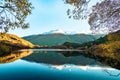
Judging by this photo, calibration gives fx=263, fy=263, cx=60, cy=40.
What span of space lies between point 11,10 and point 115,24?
10.8 metres

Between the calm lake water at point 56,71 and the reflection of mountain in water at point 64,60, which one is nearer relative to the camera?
the calm lake water at point 56,71

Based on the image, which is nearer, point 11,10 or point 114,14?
point 114,14

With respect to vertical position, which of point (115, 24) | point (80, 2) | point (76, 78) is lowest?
point (76, 78)

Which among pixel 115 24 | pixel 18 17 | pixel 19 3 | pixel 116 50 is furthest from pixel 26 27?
pixel 116 50

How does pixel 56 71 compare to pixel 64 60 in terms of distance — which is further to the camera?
pixel 64 60

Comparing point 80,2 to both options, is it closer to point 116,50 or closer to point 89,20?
point 89,20

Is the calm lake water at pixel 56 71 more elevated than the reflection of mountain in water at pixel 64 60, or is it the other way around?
the reflection of mountain in water at pixel 64 60

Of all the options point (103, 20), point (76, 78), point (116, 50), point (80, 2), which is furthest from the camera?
point (116, 50)

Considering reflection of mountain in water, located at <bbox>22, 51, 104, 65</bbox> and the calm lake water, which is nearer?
the calm lake water

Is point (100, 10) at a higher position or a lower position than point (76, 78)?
higher

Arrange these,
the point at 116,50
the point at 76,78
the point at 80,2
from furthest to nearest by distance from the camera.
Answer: the point at 116,50, the point at 76,78, the point at 80,2

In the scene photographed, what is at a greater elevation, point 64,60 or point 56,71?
point 64,60

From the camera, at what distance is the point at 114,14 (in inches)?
982

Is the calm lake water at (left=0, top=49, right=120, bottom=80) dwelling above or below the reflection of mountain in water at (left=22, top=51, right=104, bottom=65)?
below
